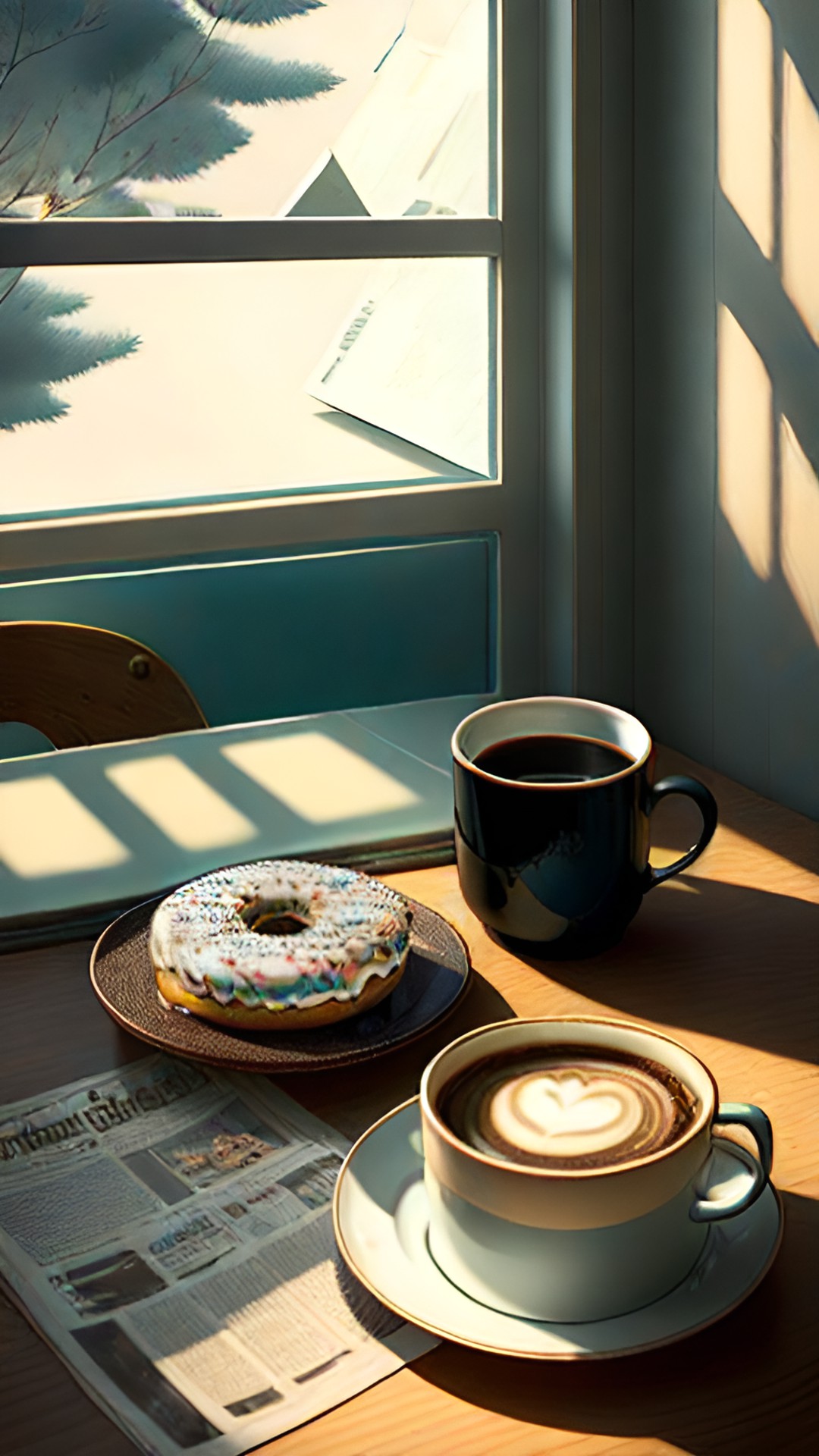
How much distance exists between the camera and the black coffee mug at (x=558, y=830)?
76cm

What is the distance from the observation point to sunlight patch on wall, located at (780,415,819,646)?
3.33 feet

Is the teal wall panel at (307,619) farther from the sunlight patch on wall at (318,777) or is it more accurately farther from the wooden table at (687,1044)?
the wooden table at (687,1044)

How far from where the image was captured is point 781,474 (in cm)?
104

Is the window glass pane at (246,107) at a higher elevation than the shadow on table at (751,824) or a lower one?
higher

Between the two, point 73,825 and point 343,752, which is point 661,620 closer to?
point 343,752

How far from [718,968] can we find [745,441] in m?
0.47

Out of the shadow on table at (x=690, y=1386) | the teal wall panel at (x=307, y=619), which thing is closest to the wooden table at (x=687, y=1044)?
the shadow on table at (x=690, y=1386)

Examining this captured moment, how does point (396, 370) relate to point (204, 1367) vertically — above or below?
above

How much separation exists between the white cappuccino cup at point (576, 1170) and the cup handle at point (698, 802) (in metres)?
0.26

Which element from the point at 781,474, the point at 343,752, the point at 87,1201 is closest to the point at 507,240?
the point at 781,474

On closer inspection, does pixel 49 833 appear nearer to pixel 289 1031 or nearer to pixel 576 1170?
pixel 289 1031

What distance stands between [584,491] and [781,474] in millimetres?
221

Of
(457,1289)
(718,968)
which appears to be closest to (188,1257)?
(457,1289)

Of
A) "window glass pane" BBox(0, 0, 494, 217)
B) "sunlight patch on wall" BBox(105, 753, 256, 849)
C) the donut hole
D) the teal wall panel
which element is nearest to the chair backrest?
the teal wall panel
